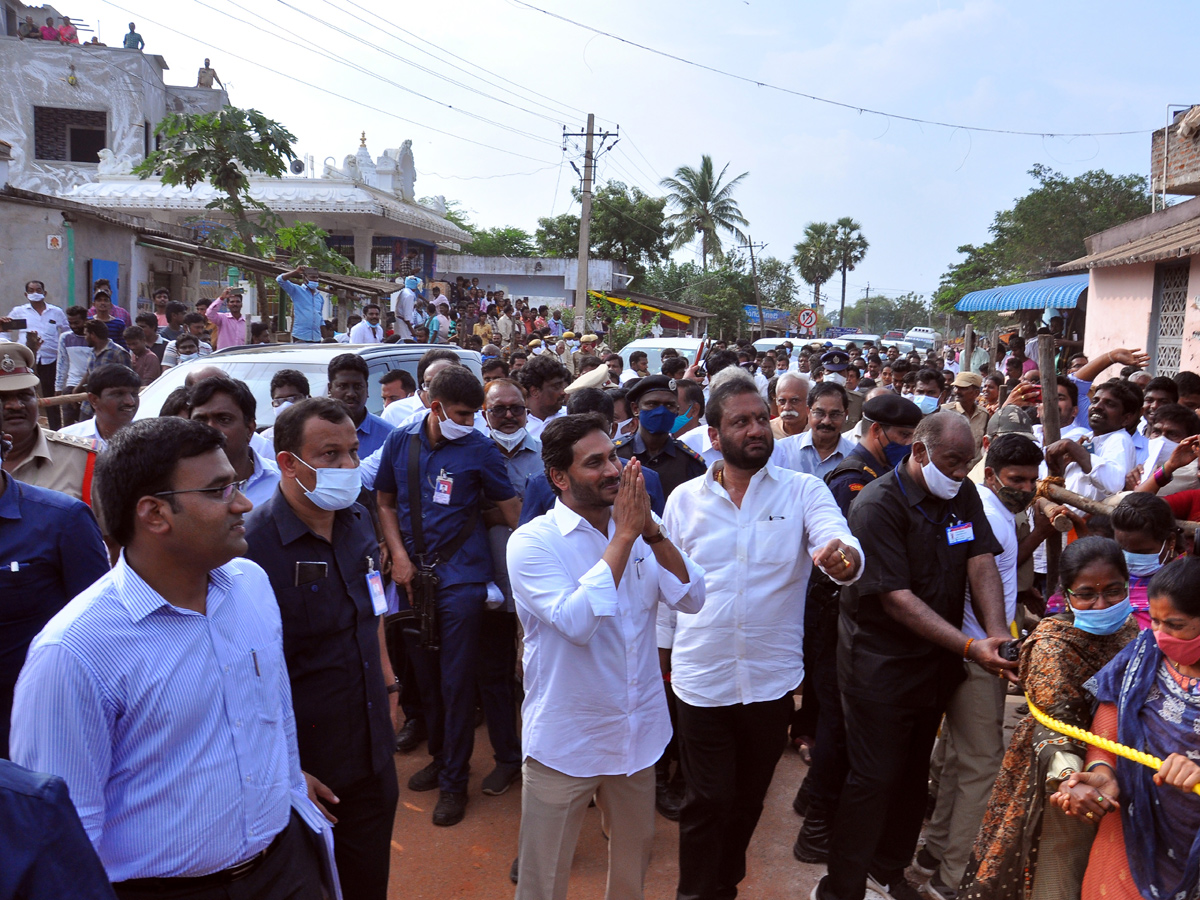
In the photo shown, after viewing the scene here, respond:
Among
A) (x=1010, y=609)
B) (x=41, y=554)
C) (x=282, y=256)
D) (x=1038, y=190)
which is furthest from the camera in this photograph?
(x=1038, y=190)

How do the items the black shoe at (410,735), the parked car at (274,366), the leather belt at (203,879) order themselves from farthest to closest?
1. the parked car at (274,366)
2. the black shoe at (410,735)
3. the leather belt at (203,879)

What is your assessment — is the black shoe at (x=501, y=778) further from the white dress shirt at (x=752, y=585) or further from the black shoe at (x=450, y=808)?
the white dress shirt at (x=752, y=585)

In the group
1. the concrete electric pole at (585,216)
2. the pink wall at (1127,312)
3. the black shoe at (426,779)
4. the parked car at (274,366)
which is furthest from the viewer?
the concrete electric pole at (585,216)

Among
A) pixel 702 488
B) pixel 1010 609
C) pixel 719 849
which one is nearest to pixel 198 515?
pixel 702 488

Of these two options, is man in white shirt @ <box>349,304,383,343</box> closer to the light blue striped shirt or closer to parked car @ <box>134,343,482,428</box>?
parked car @ <box>134,343,482,428</box>

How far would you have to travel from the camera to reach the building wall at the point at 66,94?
26.6 meters

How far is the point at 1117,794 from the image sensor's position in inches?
117

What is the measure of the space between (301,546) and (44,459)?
149 cm

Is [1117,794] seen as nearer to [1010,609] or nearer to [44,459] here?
[1010,609]

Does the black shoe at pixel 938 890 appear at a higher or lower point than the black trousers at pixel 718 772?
lower

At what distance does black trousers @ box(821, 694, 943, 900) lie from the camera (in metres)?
3.65

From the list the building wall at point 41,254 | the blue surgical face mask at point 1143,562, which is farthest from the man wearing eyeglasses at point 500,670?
the building wall at point 41,254

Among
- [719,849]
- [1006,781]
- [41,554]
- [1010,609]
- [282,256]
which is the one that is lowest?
[719,849]

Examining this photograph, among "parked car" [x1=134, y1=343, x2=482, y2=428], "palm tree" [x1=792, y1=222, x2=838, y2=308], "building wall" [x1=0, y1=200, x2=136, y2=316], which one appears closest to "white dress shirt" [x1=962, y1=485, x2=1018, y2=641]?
"parked car" [x1=134, y1=343, x2=482, y2=428]
